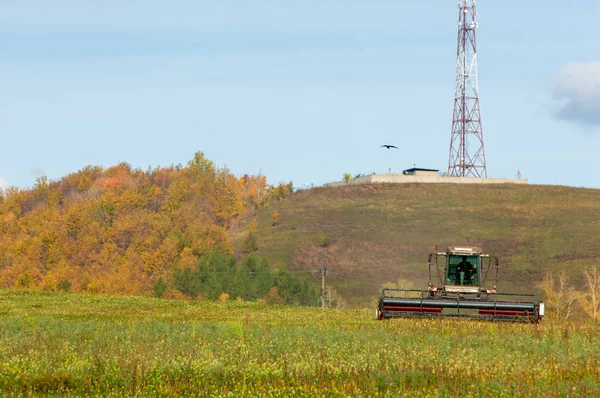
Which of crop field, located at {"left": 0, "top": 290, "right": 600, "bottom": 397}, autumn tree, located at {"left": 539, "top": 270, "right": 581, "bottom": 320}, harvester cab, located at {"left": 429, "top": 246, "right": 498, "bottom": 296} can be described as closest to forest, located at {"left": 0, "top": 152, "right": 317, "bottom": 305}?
autumn tree, located at {"left": 539, "top": 270, "right": 581, "bottom": 320}

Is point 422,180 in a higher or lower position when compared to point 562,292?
higher

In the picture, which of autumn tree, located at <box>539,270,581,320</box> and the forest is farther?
the forest

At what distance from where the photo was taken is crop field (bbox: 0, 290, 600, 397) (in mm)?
14047

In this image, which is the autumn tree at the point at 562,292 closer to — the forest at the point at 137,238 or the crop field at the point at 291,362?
the forest at the point at 137,238

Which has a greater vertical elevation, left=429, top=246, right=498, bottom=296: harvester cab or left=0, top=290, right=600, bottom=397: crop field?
left=429, top=246, right=498, bottom=296: harvester cab

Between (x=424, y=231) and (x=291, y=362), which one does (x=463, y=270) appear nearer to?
(x=291, y=362)

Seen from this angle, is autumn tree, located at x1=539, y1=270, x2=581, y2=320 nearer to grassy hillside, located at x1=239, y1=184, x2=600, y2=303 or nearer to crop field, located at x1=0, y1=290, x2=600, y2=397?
grassy hillside, located at x1=239, y1=184, x2=600, y2=303

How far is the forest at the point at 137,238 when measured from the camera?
4390 inches

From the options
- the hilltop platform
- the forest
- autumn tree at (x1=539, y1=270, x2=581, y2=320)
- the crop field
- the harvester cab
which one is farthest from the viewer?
the hilltop platform

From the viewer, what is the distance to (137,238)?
14888 cm

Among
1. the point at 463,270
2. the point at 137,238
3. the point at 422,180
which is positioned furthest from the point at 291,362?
the point at 422,180

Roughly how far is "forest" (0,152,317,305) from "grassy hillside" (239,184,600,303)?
8.74 metres

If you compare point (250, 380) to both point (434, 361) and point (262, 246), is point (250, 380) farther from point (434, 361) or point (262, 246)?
point (262, 246)

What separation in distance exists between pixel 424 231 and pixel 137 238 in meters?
48.3
